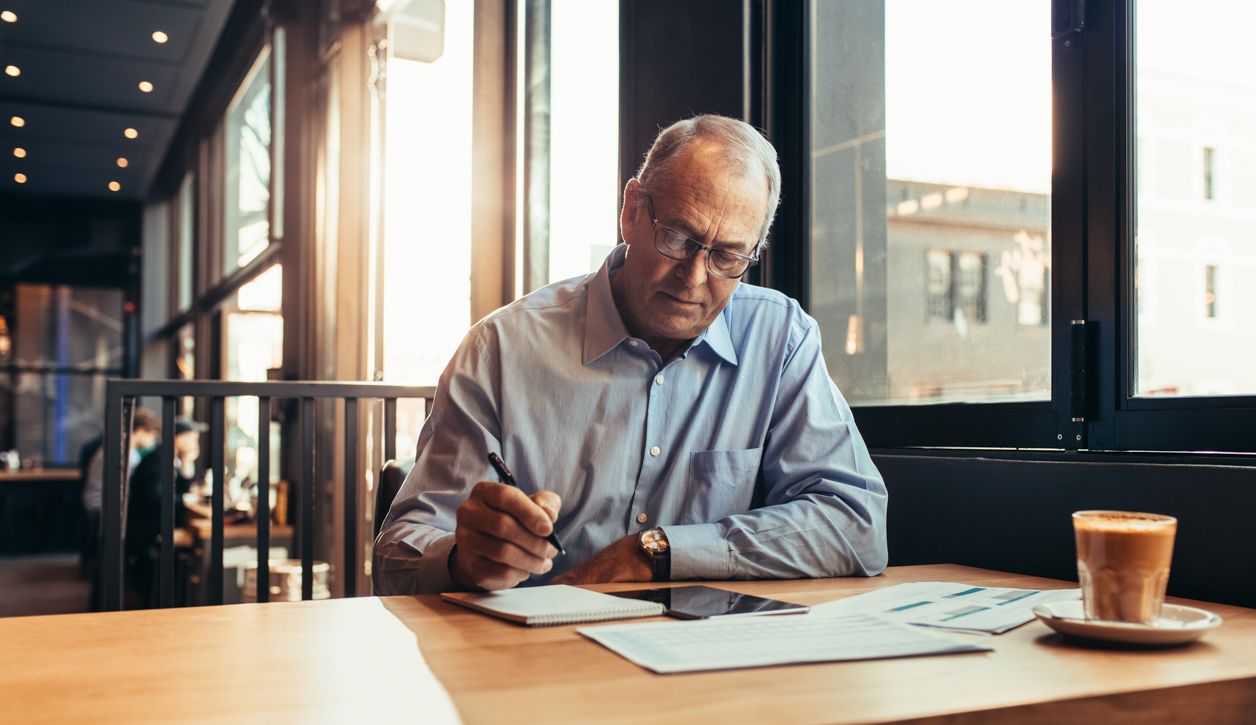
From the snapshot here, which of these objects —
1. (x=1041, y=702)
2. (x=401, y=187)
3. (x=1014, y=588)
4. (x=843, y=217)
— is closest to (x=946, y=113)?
(x=843, y=217)

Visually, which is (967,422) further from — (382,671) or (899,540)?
(382,671)

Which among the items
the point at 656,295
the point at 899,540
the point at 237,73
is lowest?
the point at 899,540

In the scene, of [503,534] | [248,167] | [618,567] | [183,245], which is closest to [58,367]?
[183,245]

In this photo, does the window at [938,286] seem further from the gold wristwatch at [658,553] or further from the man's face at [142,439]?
the man's face at [142,439]

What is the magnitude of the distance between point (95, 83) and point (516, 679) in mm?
8093

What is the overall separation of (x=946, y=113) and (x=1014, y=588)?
1071mm

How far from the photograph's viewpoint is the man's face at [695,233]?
1651mm

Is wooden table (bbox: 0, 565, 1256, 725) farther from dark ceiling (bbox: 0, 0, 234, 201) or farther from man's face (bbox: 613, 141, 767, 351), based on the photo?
dark ceiling (bbox: 0, 0, 234, 201)

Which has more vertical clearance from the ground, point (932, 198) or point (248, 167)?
point (248, 167)

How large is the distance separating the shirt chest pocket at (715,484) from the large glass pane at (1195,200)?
592mm

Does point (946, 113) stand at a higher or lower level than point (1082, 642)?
higher

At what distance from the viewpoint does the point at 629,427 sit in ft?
5.50

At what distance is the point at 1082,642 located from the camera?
37.8 inches

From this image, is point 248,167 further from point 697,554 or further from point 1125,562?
point 1125,562
